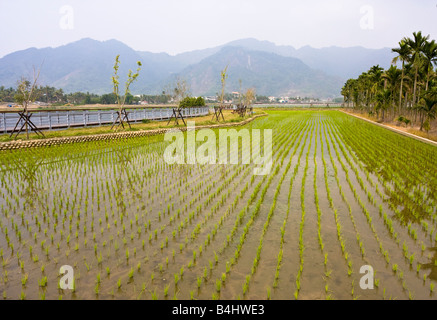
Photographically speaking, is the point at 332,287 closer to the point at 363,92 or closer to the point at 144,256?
the point at 144,256

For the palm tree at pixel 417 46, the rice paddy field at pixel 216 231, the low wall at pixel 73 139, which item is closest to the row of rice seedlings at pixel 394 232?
the rice paddy field at pixel 216 231

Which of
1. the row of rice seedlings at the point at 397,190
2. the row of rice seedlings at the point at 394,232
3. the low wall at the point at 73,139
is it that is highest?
the low wall at the point at 73,139

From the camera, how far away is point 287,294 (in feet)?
13.4

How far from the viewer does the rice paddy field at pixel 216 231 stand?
14.1 ft

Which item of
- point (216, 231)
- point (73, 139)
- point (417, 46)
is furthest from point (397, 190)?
point (417, 46)

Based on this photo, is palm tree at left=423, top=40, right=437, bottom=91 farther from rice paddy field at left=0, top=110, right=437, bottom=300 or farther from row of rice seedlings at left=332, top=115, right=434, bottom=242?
rice paddy field at left=0, top=110, right=437, bottom=300

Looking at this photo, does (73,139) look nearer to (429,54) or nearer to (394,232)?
(394,232)

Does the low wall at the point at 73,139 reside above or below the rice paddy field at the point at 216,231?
above

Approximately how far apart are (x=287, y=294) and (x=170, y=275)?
1722mm

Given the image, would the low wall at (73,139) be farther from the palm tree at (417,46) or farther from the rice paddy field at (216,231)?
the palm tree at (417,46)

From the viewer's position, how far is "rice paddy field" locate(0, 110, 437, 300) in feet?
14.1

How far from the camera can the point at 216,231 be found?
6.09 m

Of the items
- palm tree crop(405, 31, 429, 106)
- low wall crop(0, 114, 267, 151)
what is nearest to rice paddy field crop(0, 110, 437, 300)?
low wall crop(0, 114, 267, 151)
